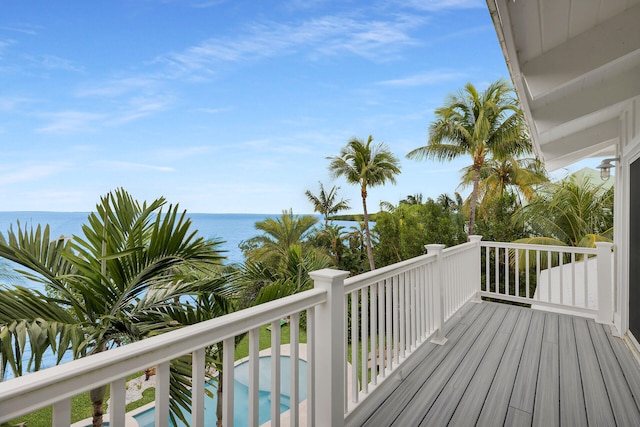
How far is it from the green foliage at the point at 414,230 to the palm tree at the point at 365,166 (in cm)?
97

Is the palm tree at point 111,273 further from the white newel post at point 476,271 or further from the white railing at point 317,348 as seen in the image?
the white newel post at point 476,271

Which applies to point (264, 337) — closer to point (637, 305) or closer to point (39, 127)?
point (637, 305)

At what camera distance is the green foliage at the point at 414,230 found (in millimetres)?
16875

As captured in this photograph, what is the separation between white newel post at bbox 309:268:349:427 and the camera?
5.93 feet

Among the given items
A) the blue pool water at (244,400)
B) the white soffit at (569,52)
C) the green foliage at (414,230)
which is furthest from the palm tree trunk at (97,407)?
the green foliage at (414,230)

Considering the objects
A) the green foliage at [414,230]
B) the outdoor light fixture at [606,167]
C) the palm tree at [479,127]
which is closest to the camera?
the outdoor light fixture at [606,167]

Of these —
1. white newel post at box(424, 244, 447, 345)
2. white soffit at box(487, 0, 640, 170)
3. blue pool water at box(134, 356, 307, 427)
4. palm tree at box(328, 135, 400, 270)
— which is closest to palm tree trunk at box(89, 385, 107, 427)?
white newel post at box(424, 244, 447, 345)

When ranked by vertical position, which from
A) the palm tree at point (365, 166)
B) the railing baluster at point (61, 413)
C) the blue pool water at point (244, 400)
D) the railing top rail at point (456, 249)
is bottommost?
the blue pool water at point (244, 400)

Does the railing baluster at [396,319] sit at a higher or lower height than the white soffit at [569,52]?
lower

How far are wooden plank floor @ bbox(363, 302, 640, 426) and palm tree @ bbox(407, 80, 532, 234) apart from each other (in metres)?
10.6

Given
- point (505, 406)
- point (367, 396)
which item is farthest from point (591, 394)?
point (367, 396)

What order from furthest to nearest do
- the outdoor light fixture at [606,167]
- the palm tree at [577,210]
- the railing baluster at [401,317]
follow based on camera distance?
the palm tree at [577,210] → the outdoor light fixture at [606,167] → the railing baluster at [401,317]

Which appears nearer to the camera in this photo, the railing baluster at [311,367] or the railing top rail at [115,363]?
the railing top rail at [115,363]

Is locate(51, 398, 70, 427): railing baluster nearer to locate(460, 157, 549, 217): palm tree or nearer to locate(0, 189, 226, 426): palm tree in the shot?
locate(0, 189, 226, 426): palm tree
